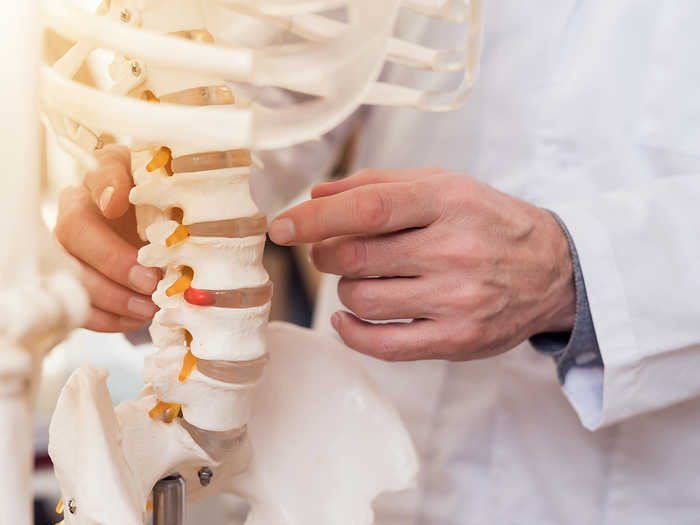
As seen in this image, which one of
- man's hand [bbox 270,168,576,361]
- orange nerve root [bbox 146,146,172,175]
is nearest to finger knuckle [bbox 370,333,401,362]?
man's hand [bbox 270,168,576,361]

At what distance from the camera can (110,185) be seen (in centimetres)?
44

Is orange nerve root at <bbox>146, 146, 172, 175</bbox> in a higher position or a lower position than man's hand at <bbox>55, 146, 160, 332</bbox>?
higher

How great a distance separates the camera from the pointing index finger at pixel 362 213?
0.41m

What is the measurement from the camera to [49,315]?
0.25 m

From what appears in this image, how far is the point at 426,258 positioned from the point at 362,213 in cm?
7

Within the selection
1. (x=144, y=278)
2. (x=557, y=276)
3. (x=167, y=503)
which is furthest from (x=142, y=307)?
(x=557, y=276)

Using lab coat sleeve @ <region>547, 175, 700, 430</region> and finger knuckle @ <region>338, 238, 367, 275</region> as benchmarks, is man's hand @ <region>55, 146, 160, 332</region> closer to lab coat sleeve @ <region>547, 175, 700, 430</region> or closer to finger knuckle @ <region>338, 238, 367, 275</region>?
finger knuckle @ <region>338, 238, 367, 275</region>

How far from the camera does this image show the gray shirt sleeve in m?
0.52

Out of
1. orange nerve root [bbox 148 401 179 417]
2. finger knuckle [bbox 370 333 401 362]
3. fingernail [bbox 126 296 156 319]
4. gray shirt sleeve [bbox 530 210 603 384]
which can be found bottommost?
gray shirt sleeve [bbox 530 210 603 384]

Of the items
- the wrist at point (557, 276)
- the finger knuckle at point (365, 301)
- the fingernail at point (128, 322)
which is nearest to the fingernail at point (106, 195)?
the fingernail at point (128, 322)

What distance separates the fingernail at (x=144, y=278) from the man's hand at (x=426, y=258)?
10 centimetres

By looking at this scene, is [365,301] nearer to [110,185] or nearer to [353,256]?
[353,256]

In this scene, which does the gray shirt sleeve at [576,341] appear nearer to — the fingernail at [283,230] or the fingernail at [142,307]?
the fingernail at [283,230]

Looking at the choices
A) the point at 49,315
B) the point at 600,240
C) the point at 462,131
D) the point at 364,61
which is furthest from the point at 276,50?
the point at 462,131
